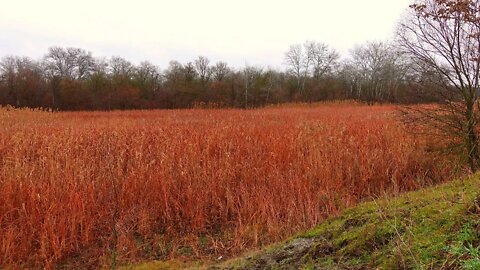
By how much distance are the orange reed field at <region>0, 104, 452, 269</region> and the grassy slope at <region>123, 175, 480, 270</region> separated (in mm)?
1032

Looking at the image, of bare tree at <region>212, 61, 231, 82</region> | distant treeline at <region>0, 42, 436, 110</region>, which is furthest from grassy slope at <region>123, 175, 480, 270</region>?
bare tree at <region>212, 61, 231, 82</region>

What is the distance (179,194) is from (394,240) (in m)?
3.19

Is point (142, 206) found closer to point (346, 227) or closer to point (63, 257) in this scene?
point (63, 257)

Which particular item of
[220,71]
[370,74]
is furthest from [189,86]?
[370,74]

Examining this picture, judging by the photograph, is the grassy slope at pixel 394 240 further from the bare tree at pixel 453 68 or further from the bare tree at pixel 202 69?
the bare tree at pixel 202 69

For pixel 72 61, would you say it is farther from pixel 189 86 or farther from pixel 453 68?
pixel 453 68

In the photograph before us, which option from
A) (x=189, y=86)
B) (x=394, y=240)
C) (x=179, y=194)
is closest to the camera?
(x=394, y=240)

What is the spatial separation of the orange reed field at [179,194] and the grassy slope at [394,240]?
1032 mm

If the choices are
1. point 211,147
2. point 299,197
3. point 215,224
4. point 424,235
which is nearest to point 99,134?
point 211,147

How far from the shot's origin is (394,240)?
2.14 meters

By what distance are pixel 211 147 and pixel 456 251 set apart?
551cm

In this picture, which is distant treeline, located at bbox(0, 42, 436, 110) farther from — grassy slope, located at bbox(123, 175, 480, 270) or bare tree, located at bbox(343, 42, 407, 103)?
grassy slope, located at bbox(123, 175, 480, 270)

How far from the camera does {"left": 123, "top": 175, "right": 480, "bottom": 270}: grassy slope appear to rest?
5.99 feet

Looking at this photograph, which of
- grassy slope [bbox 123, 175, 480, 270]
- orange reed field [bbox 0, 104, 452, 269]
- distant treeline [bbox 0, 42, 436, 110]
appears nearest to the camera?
grassy slope [bbox 123, 175, 480, 270]
